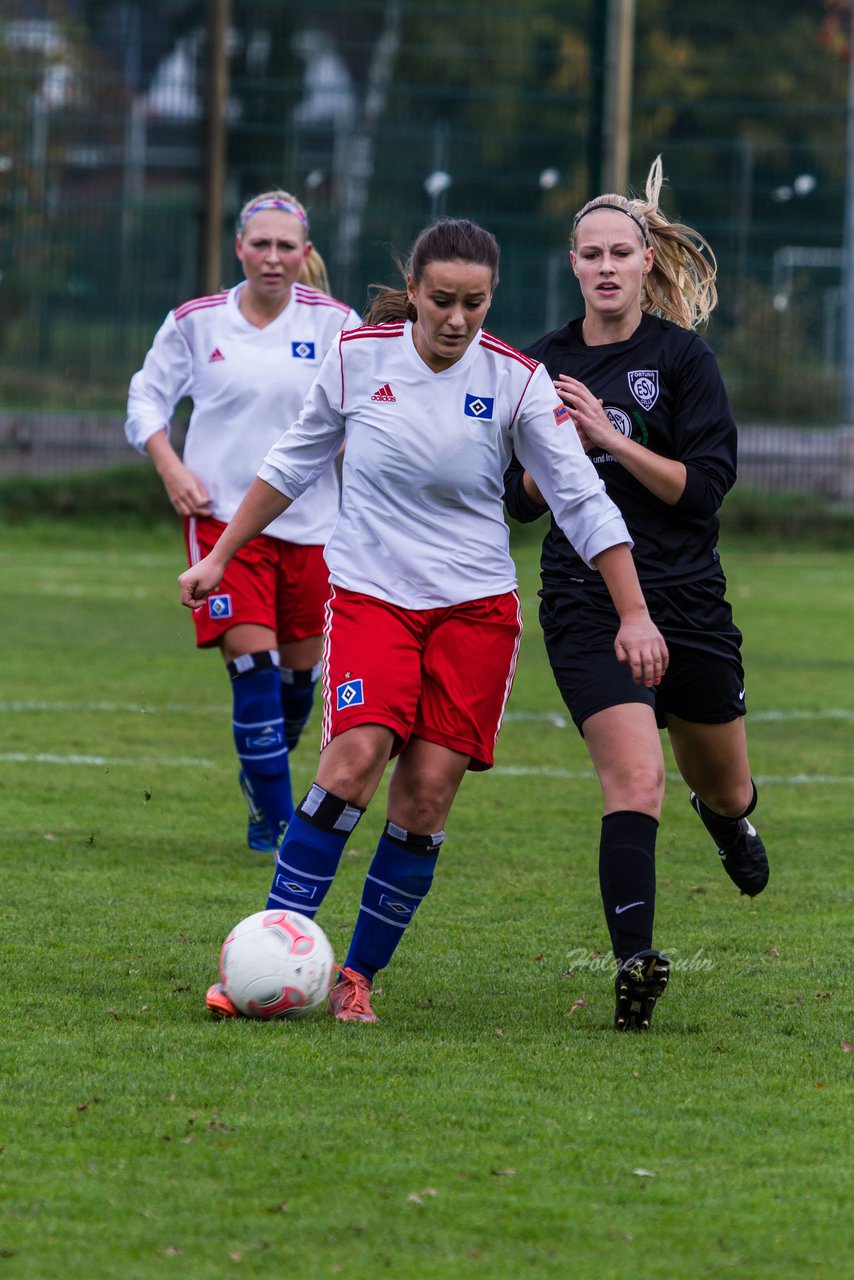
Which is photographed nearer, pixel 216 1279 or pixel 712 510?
pixel 216 1279

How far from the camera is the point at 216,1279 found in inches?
119

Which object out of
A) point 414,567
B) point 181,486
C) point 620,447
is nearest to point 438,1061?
point 414,567

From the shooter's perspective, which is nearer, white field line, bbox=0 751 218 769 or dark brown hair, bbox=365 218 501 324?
dark brown hair, bbox=365 218 501 324

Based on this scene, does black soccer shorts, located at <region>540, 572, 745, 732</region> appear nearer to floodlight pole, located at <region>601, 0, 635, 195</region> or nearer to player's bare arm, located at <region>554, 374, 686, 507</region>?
player's bare arm, located at <region>554, 374, 686, 507</region>

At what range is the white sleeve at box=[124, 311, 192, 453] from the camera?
7043 millimetres

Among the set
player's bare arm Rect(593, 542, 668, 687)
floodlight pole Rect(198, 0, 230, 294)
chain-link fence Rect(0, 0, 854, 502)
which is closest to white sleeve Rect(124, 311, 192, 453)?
player's bare arm Rect(593, 542, 668, 687)

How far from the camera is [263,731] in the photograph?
6.70 metres

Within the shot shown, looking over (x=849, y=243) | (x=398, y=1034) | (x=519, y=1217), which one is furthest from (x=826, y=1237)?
(x=849, y=243)

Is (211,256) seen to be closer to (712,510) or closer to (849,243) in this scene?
(849,243)

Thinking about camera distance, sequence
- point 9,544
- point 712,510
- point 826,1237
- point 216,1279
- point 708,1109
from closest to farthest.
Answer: point 216,1279
point 826,1237
point 708,1109
point 712,510
point 9,544

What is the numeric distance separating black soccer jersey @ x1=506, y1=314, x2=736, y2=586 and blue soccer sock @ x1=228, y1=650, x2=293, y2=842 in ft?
6.39

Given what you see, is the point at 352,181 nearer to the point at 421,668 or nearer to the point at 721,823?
the point at 721,823

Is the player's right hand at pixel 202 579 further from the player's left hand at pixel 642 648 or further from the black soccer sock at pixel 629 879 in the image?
the black soccer sock at pixel 629 879

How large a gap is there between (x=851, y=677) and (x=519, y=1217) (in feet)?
27.9
